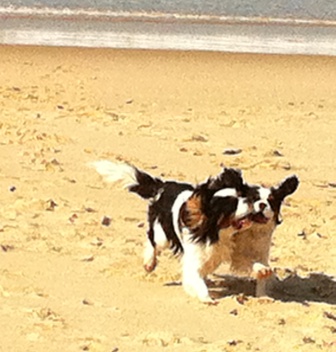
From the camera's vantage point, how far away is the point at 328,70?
17656 mm

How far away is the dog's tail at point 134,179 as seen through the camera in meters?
7.00

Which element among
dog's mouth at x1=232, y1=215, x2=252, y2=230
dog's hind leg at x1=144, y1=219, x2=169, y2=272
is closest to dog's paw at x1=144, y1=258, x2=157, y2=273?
dog's hind leg at x1=144, y1=219, x2=169, y2=272

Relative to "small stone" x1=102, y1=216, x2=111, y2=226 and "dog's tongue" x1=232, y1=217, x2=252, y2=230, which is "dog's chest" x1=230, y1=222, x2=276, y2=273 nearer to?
"dog's tongue" x1=232, y1=217, x2=252, y2=230

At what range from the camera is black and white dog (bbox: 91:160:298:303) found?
6391 mm

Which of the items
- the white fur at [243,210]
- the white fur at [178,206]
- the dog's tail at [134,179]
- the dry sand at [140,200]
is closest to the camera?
the dry sand at [140,200]

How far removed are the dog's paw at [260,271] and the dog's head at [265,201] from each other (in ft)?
0.77

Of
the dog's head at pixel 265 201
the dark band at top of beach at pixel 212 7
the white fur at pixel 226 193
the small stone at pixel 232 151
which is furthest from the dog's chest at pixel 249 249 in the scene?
the dark band at top of beach at pixel 212 7

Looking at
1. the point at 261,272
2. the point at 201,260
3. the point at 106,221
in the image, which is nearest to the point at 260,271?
the point at 261,272

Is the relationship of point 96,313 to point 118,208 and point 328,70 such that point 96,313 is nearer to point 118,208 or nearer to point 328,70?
point 118,208

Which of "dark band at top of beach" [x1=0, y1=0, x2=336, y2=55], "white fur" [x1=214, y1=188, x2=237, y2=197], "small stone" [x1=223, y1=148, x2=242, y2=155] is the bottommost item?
"white fur" [x1=214, y1=188, x2=237, y2=197]

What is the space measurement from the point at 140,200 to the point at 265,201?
98.2 inches

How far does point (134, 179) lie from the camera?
704 centimetres

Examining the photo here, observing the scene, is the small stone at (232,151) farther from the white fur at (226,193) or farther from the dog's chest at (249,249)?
the white fur at (226,193)

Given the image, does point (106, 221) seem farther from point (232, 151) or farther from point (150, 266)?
point (232, 151)
